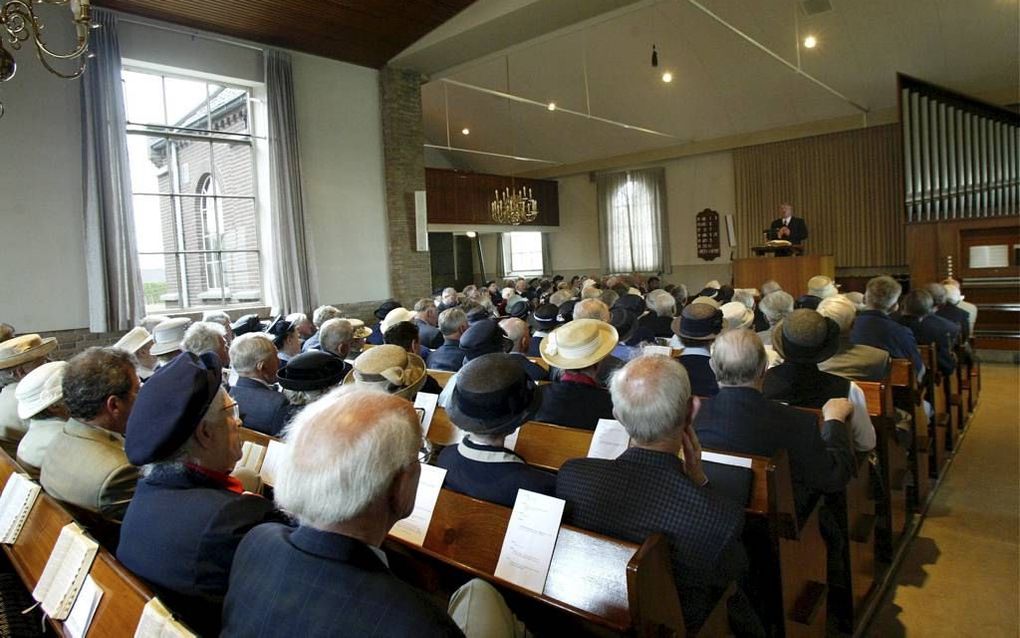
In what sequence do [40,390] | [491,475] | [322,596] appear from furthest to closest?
[40,390]
[491,475]
[322,596]

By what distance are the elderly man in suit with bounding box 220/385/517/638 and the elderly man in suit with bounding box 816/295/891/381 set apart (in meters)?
2.64

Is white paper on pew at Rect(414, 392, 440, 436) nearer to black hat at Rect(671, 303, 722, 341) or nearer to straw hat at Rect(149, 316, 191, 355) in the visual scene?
black hat at Rect(671, 303, 722, 341)

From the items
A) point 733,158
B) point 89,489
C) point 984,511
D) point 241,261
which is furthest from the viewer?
point 733,158


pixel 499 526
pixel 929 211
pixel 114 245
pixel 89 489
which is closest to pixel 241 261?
pixel 114 245

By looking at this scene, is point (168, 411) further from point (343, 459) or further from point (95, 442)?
point (95, 442)

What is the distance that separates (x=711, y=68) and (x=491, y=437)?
10.5 m

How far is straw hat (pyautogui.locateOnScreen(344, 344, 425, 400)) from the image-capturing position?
2.57 m

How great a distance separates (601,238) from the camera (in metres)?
15.3

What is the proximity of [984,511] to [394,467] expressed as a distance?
151 inches

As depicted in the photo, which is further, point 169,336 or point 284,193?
point 284,193

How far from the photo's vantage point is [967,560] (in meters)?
2.98

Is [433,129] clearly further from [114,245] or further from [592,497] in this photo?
[592,497]

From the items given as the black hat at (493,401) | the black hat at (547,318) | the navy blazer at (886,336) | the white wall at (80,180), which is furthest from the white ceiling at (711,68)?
the black hat at (493,401)

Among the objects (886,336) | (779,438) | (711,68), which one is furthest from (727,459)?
(711,68)
